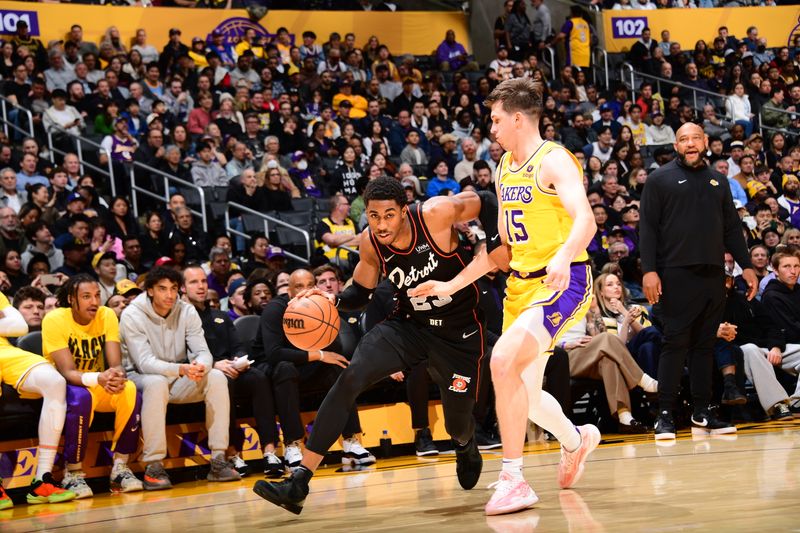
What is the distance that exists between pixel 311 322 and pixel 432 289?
0.81m

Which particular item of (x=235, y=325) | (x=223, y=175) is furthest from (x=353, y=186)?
(x=235, y=325)

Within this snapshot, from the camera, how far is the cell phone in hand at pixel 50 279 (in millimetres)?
9195

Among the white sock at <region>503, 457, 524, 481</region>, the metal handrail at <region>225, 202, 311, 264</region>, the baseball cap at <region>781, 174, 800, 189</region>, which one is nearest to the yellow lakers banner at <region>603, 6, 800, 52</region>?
the baseball cap at <region>781, 174, 800, 189</region>

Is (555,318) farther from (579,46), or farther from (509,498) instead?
(579,46)

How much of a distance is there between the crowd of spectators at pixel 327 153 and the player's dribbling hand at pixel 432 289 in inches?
112

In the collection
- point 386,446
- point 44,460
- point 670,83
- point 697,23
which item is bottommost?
point 386,446

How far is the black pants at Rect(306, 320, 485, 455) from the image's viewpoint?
489 cm

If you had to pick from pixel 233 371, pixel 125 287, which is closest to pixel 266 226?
pixel 125 287

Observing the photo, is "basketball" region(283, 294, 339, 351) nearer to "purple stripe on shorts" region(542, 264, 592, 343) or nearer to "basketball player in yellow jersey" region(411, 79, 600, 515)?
"basketball player in yellow jersey" region(411, 79, 600, 515)

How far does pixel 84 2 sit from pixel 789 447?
44.9 feet

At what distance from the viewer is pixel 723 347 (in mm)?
8922

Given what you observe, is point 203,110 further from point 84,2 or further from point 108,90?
point 84,2

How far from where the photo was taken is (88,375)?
6.87 meters

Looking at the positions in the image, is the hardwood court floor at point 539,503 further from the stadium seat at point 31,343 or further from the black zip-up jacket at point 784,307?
the black zip-up jacket at point 784,307
